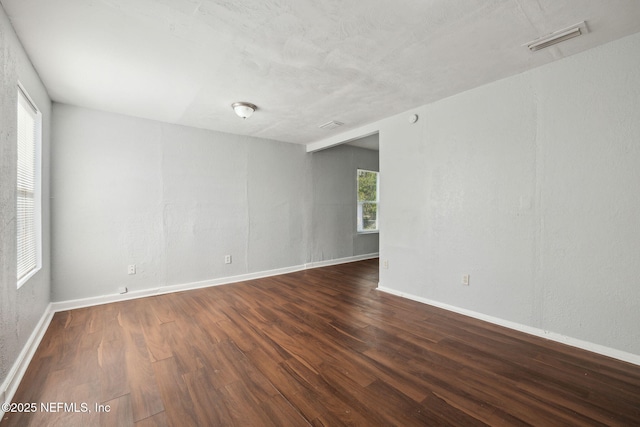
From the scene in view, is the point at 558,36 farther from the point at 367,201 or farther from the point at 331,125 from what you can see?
the point at 367,201

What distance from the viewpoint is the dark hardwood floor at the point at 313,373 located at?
1528 millimetres

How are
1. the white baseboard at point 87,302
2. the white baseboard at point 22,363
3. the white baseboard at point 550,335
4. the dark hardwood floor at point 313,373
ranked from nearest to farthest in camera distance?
the dark hardwood floor at point 313,373 < the white baseboard at point 22,363 < the white baseboard at point 87,302 < the white baseboard at point 550,335

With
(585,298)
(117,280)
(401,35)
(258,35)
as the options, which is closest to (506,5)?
(401,35)

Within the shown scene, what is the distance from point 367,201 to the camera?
6.41 m

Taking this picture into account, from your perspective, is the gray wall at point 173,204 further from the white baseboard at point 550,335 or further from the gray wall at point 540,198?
the white baseboard at point 550,335

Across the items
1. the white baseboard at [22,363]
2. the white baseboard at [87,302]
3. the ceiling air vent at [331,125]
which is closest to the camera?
the white baseboard at [22,363]

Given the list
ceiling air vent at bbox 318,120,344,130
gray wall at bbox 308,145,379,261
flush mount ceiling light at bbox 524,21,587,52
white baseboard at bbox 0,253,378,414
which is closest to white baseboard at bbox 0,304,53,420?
white baseboard at bbox 0,253,378,414

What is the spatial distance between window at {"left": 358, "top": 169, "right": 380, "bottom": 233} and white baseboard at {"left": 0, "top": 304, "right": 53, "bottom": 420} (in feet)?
17.1

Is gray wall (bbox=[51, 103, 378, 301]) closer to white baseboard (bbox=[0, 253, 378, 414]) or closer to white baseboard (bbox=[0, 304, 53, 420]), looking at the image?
white baseboard (bbox=[0, 253, 378, 414])

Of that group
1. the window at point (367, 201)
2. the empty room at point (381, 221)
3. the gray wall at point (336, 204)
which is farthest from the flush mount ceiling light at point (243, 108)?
the window at point (367, 201)

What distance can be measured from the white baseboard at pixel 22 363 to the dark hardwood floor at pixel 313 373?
0.17 feet

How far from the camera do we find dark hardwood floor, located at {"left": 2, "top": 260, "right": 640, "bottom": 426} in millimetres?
1528

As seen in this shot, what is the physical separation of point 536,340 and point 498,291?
0.50 m

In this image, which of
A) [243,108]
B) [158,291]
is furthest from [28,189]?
[243,108]
